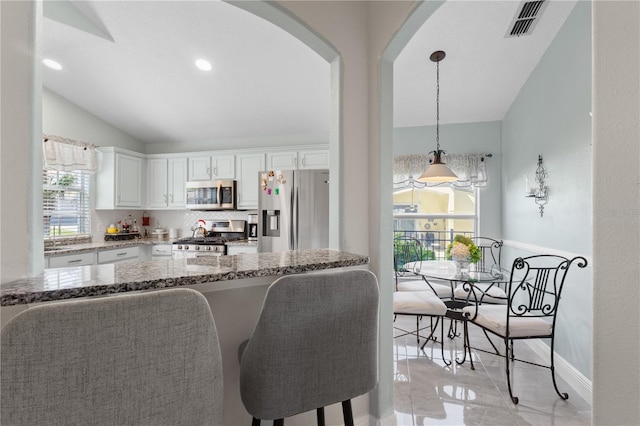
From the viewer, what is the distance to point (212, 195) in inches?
183

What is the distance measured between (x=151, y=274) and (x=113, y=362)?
0.46 meters

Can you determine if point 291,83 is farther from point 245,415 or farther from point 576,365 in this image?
point 576,365

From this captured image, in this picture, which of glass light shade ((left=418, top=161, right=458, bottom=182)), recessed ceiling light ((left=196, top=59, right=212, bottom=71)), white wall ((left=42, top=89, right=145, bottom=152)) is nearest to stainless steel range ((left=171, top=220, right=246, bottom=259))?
white wall ((left=42, top=89, right=145, bottom=152))

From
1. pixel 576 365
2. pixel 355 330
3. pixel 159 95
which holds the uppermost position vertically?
pixel 159 95

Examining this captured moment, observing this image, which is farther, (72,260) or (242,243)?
(242,243)

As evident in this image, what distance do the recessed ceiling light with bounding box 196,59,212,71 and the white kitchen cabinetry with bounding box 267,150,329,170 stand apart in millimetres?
1395

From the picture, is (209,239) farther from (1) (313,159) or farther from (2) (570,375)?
(2) (570,375)

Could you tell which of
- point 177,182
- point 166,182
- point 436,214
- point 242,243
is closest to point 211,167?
point 177,182

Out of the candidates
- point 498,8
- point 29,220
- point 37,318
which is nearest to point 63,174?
point 29,220

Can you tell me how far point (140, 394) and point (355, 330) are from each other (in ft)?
2.15

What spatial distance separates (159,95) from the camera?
414cm

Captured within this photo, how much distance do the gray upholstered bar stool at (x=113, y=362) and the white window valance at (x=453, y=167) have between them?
4307mm

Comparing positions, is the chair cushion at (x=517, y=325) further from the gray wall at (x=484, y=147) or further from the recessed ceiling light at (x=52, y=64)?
the recessed ceiling light at (x=52, y=64)

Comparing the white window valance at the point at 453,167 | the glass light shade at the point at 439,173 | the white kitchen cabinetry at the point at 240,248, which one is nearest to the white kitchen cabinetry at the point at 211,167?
the white kitchen cabinetry at the point at 240,248
